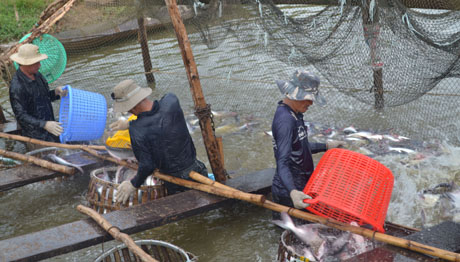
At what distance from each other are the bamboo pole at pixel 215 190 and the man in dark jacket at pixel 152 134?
0.09m

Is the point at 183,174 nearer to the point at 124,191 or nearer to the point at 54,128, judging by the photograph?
the point at 124,191

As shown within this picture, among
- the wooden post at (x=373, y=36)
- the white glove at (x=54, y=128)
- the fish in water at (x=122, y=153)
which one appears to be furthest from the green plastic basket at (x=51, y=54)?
the wooden post at (x=373, y=36)

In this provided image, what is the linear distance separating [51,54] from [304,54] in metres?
4.05

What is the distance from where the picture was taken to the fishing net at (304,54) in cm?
549

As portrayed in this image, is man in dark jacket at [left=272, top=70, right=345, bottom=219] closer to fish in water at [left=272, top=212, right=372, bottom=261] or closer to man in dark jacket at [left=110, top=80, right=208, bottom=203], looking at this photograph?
fish in water at [left=272, top=212, right=372, bottom=261]

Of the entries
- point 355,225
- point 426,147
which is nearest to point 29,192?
point 355,225

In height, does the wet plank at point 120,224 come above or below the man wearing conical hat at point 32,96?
below

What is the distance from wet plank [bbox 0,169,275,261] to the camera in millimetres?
3994

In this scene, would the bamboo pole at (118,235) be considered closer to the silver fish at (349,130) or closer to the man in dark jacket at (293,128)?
the man in dark jacket at (293,128)

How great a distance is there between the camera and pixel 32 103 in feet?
21.8

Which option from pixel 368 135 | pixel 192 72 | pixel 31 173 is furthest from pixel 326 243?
pixel 31 173

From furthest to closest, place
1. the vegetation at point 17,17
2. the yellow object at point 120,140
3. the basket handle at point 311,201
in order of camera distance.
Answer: the vegetation at point 17,17 → the yellow object at point 120,140 → the basket handle at point 311,201

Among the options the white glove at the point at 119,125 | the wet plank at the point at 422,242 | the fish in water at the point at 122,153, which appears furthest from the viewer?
the fish in water at the point at 122,153

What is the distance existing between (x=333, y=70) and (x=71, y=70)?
16.6 ft
